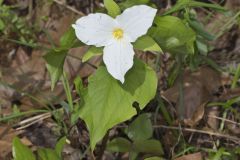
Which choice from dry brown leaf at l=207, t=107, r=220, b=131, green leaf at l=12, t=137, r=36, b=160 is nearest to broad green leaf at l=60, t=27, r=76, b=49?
green leaf at l=12, t=137, r=36, b=160

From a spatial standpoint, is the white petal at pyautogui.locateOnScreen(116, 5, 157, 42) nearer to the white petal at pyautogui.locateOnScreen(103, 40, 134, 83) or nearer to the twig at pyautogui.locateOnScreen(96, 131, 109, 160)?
the white petal at pyautogui.locateOnScreen(103, 40, 134, 83)

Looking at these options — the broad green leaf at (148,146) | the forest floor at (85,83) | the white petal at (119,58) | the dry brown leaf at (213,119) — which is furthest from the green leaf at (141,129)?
the white petal at (119,58)

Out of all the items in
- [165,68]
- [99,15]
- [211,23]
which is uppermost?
[99,15]

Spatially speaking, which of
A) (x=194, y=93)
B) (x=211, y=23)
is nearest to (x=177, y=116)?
(x=194, y=93)

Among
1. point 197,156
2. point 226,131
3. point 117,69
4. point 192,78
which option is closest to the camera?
point 117,69

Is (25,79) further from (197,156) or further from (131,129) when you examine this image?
(197,156)

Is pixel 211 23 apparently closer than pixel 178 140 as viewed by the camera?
No
